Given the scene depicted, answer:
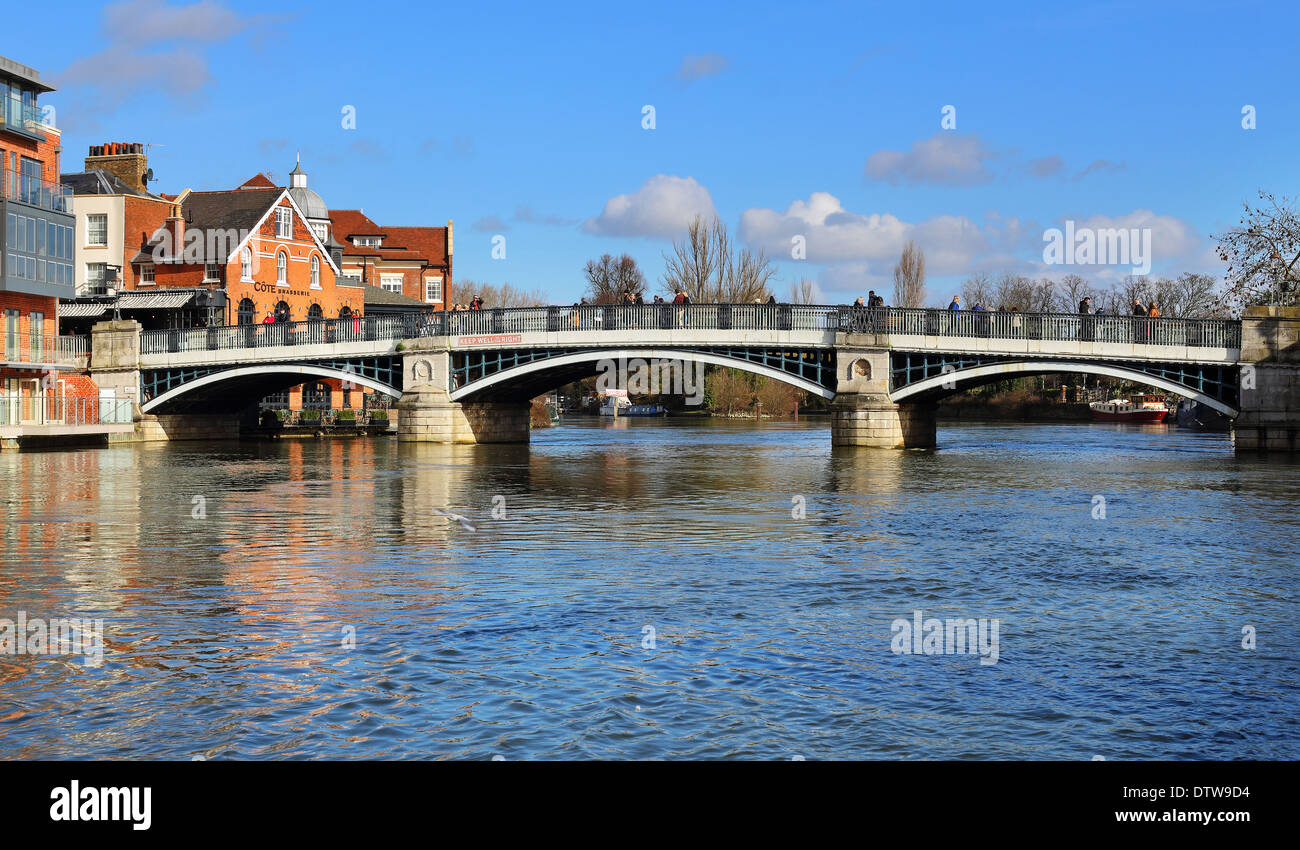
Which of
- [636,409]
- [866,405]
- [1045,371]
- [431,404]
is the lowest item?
[866,405]

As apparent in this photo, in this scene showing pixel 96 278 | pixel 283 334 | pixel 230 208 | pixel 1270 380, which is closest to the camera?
pixel 1270 380

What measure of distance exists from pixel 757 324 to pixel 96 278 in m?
40.1

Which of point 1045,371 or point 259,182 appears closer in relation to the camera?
point 1045,371

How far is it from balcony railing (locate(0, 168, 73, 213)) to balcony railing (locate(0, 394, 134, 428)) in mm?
7038

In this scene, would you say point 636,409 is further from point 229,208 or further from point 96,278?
point 96,278

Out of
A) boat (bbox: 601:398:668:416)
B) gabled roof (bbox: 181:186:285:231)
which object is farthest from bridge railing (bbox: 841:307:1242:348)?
boat (bbox: 601:398:668:416)

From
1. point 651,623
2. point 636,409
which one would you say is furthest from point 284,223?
point 651,623

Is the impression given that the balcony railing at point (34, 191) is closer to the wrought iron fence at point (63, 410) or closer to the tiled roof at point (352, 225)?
the wrought iron fence at point (63, 410)

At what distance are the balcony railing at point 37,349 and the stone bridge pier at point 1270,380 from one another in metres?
41.9

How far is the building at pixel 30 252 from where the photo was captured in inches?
1900

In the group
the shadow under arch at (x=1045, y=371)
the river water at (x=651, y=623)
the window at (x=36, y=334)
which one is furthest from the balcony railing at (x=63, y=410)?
the shadow under arch at (x=1045, y=371)

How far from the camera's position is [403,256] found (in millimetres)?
101812

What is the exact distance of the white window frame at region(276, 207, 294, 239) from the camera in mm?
73625
